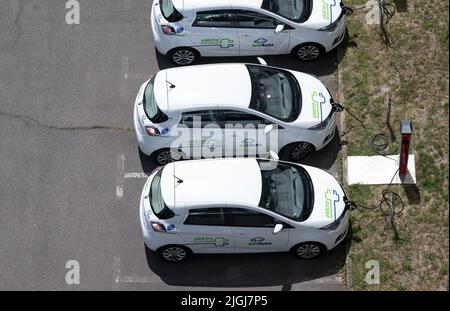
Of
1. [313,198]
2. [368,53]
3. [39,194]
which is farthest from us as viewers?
[368,53]

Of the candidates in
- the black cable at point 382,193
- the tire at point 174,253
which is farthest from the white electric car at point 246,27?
the tire at point 174,253

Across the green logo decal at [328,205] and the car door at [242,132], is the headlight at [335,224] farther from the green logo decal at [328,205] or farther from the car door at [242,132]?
the car door at [242,132]

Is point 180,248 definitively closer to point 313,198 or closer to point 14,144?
point 313,198

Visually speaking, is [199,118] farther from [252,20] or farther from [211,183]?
[252,20]

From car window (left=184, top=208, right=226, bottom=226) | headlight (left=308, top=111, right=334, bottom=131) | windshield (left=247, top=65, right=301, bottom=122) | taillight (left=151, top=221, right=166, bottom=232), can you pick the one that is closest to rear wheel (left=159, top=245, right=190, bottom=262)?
taillight (left=151, top=221, right=166, bottom=232)

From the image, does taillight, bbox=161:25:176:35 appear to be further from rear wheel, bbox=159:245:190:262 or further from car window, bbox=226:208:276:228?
rear wheel, bbox=159:245:190:262

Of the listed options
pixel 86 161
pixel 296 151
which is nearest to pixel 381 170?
pixel 296 151

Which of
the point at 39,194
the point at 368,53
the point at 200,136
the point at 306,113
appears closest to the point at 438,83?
the point at 368,53
